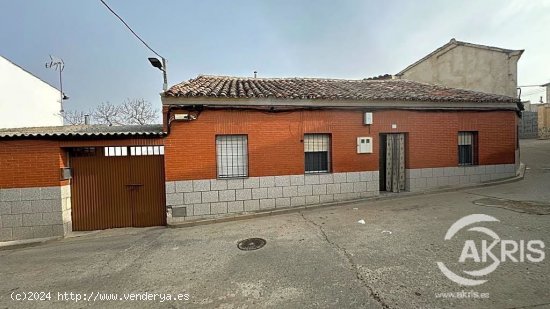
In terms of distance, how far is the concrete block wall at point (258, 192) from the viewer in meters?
6.82

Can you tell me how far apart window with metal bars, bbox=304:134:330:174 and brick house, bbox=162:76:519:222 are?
0.10 ft

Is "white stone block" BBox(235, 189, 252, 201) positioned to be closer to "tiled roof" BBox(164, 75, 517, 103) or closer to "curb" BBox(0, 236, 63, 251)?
"tiled roof" BBox(164, 75, 517, 103)

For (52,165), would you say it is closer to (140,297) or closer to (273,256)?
(140,297)

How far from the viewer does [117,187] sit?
677cm

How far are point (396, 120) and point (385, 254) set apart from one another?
5481mm

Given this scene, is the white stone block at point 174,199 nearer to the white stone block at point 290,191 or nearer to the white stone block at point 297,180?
the white stone block at point 290,191

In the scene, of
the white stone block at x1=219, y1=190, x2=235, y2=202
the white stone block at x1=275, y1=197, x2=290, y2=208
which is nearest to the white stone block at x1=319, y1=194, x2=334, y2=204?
the white stone block at x1=275, y1=197, x2=290, y2=208

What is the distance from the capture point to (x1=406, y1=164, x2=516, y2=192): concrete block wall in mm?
8633

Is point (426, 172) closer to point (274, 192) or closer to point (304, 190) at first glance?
point (304, 190)

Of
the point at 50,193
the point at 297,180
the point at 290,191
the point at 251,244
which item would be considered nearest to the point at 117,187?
the point at 50,193

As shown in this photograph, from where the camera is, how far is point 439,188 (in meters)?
8.78

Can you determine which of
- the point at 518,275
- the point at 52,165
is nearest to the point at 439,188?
the point at 518,275

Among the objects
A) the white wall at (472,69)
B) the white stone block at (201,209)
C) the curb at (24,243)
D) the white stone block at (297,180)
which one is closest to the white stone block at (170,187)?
the white stone block at (201,209)

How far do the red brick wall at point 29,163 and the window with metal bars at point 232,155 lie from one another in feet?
13.0
